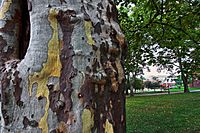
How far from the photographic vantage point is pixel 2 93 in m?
1.59

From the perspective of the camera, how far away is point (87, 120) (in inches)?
56.6

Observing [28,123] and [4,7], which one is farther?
[4,7]

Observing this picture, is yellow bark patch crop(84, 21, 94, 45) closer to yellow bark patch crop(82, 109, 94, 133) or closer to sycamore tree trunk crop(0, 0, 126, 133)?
sycamore tree trunk crop(0, 0, 126, 133)

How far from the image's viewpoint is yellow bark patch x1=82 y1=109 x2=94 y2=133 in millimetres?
1424

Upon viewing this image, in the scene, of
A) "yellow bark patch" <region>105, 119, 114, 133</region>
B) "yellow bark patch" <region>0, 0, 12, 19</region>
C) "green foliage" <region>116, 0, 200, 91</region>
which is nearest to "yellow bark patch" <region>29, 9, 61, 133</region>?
"yellow bark patch" <region>105, 119, 114, 133</region>

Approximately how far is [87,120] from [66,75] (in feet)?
0.88

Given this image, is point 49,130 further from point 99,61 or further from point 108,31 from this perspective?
point 108,31

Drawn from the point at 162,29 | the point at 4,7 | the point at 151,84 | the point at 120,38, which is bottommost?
the point at 120,38

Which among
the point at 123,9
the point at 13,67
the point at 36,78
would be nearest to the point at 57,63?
the point at 36,78

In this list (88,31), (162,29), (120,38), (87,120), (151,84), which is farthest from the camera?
(151,84)

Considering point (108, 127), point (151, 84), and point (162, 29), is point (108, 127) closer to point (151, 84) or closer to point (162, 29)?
point (162, 29)

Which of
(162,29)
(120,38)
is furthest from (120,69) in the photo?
(162,29)

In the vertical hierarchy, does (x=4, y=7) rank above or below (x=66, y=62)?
above

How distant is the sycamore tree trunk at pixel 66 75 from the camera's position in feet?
4.78
